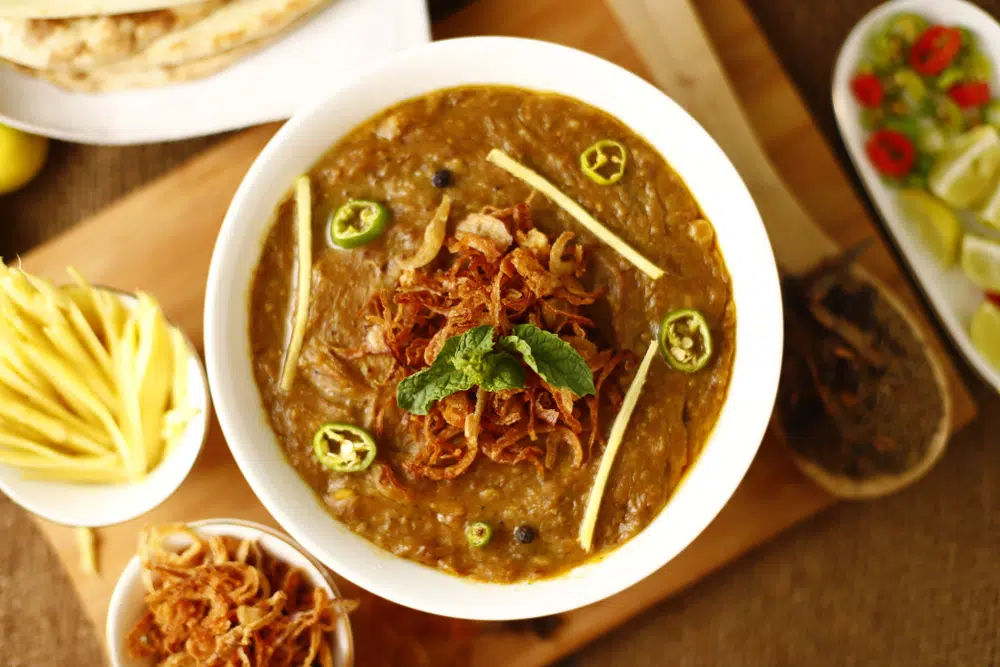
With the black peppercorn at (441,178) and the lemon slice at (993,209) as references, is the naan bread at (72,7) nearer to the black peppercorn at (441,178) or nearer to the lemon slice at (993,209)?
the black peppercorn at (441,178)

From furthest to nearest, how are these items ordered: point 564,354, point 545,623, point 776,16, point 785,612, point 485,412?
1. point 776,16
2. point 785,612
3. point 545,623
4. point 485,412
5. point 564,354

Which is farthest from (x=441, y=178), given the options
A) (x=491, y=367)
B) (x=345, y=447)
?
(x=345, y=447)

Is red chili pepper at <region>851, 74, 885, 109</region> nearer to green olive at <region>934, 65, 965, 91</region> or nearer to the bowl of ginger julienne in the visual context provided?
green olive at <region>934, 65, 965, 91</region>

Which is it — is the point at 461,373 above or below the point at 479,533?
above

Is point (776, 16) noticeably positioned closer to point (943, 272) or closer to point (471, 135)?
point (943, 272)

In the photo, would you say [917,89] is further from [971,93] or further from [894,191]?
[894,191]

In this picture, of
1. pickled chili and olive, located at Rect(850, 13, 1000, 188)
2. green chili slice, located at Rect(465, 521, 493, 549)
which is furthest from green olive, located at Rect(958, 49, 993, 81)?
green chili slice, located at Rect(465, 521, 493, 549)

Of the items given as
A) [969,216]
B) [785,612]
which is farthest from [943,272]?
[785,612]
